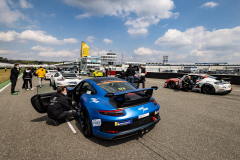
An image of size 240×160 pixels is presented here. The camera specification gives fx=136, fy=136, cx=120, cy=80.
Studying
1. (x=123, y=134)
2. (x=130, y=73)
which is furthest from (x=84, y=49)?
(x=123, y=134)

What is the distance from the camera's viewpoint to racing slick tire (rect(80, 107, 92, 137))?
3023mm

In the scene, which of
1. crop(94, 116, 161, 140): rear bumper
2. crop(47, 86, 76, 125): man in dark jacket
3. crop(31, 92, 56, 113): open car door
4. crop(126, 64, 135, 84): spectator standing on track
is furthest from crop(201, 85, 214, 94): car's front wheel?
crop(31, 92, 56, 113): open car door

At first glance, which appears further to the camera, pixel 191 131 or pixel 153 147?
pixel 191 131

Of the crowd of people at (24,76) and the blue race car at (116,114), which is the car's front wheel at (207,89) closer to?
the blue race car at (116,114)

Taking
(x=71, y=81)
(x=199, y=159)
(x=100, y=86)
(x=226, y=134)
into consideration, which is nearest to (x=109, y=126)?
(x=100, y=86)

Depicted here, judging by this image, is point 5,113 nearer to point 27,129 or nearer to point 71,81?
point 27,129

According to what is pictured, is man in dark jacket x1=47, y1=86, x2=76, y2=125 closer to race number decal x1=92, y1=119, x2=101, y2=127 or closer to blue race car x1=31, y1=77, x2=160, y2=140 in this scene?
blue race car x1=31, y1=77, x2=160, y2=140

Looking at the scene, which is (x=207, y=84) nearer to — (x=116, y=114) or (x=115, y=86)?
(x=115, y=86)

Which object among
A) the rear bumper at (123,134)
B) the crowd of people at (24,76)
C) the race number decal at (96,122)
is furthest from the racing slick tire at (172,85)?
the crowd of people at (24,76)

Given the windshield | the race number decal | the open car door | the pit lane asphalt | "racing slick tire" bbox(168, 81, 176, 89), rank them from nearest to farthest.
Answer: the pit lane asphalt → the race number decal → the windshield → the open car door → "racing slick tire" bbox(168, 81, 176, 89)

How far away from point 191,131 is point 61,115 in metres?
3.45

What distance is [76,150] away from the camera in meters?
2.71

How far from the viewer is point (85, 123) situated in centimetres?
338

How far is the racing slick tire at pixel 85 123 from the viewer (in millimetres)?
3023
